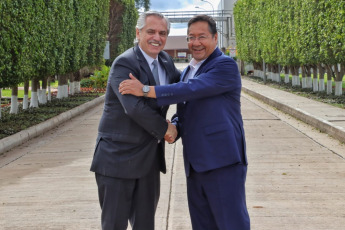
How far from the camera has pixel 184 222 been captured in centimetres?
560

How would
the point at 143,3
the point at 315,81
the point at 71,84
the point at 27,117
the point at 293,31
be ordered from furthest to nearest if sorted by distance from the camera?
1. the point at 143,3
2. the point at 293,31
3. the point at 71,84
4. the point at 315,81
5. the point at 27,117

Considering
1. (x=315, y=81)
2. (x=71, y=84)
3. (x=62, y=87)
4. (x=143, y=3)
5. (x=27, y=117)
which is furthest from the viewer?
(x=143, y=3)

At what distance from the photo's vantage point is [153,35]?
144 inches

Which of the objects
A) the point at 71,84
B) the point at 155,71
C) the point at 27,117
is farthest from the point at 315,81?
the point at 155,71

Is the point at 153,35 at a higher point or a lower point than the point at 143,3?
lower

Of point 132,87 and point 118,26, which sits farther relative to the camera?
point 118,26

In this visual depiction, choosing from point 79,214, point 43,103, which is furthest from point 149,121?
point 43,103

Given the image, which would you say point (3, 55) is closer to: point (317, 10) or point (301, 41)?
point (317, 10)

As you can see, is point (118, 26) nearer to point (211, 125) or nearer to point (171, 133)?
point (171, 133)

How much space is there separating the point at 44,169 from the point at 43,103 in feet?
40.7

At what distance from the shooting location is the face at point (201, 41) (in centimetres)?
364

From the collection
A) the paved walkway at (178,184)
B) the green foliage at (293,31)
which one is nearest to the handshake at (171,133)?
the paved walkway at (178,184)

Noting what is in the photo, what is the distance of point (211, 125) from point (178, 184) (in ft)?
12.8

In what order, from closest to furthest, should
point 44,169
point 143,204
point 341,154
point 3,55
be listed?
point 143,204
point 44,169
point 341,154
point 3,55
